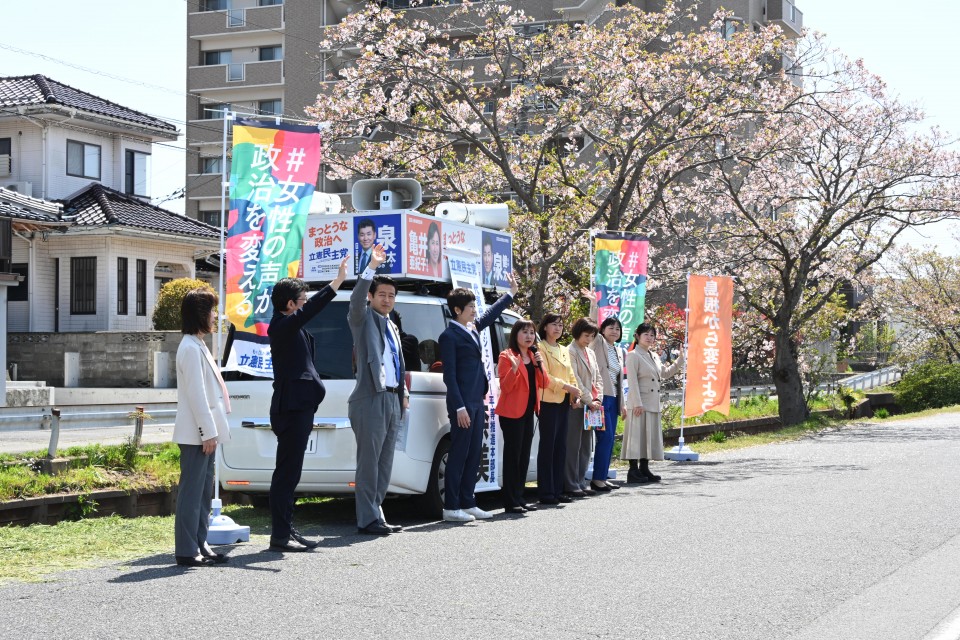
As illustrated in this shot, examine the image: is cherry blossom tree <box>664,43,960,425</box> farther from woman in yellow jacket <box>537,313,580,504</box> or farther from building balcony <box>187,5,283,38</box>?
building balcony <box>187,5,283,38</box>

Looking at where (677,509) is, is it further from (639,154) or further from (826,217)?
(826,217)

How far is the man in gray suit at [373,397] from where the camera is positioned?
873cm

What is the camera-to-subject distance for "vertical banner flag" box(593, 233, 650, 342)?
51.4 feet

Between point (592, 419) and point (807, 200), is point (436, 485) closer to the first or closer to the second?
point (592, 419)

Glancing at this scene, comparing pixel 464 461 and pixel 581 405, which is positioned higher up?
pixel 581 405

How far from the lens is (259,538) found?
8.77 metres

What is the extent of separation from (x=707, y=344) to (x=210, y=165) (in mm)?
37700

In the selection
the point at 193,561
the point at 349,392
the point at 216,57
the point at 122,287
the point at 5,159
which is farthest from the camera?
the point at 216,57

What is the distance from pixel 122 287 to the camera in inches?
1332

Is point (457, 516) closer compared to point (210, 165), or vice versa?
point (457, 516)

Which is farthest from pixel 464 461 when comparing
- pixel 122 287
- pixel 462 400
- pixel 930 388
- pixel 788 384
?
pixel 930 388

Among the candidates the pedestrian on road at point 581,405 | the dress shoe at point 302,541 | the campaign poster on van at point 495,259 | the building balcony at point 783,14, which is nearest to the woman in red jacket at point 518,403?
the pedestrian on road at point 581,405

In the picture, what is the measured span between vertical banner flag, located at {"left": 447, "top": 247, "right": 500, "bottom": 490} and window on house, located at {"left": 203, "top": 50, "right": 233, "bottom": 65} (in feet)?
144

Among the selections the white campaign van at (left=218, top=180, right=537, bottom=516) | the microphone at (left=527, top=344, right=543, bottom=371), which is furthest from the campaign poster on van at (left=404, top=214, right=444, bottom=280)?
the microphone at (left=527, top=344, right=543, bottom=371)
